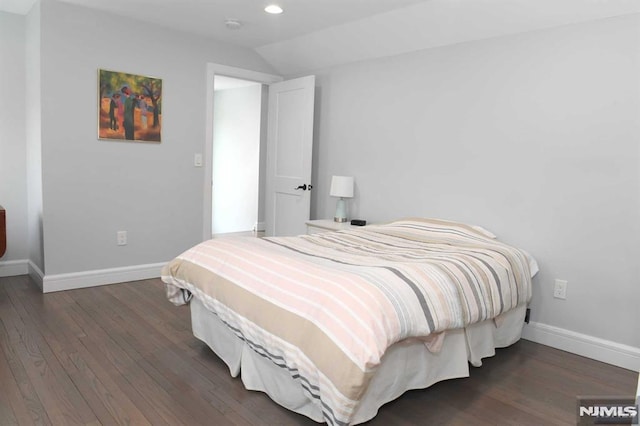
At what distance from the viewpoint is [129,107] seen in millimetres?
4066

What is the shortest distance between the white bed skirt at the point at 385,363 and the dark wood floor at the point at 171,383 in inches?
3.3

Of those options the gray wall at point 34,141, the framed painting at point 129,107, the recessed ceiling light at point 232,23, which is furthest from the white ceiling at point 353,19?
the framed painting at point 129,107

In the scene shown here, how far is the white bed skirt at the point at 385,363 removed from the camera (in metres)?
1.97

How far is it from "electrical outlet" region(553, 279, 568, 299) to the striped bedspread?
11.6 inches

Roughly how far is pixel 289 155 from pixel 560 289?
2885 mm

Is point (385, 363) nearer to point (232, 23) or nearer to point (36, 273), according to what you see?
point (232, 23)

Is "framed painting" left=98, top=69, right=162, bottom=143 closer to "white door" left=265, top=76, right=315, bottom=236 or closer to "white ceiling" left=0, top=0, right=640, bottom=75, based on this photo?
"white ceiling" left=0, top=0, right=640, bottom=75

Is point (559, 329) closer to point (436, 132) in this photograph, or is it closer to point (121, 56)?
point (436, 132)

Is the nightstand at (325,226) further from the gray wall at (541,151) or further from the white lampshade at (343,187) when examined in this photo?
the gray wall at (541,151)

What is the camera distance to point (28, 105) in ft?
13.3

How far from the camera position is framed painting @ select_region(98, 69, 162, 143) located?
154 inches

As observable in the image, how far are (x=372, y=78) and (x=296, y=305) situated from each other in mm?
2861

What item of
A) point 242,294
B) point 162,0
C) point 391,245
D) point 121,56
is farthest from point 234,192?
point 242,294

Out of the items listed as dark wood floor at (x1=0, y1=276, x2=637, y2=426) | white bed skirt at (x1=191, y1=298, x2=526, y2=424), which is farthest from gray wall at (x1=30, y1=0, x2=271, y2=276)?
white bed skirt at (x1=191, y1=298, x2=526, y2=424)
